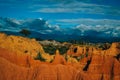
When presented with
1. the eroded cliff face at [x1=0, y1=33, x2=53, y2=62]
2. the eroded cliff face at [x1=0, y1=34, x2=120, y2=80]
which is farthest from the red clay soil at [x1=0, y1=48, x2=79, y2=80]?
Result: the eroded cliff face at [x1=0, y1=33, x2=53, y2=62]

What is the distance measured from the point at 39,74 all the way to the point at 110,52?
41.0 metres

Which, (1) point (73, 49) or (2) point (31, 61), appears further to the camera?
(1) point (73, 49)

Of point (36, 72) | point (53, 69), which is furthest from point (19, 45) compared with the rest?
point (36, 72)

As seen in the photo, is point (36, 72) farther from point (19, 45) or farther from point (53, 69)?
point (19, 45)

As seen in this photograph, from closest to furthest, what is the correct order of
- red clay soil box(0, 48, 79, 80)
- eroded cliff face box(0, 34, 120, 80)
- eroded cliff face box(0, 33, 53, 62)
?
red clay soil box(0, 48, 79, 80) < eroded cliff face box(0, 34, 120, 80) < eroded cliff face box(0, 33, 53, 62)

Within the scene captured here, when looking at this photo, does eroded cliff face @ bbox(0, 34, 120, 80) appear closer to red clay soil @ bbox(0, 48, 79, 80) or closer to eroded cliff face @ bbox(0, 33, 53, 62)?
red clay soil @ bbox(0, 48, 79, 80)

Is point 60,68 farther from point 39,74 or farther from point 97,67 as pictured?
point 97,67

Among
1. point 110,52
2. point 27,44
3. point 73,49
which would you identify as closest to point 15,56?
point 27,44

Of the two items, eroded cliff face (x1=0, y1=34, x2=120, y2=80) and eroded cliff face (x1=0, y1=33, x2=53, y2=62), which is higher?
eroded cliff face (x1=0, y1=33, x2=53, y2=62)

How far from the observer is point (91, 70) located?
2404 inches

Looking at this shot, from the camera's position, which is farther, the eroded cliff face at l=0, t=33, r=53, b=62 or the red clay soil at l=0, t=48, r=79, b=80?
the eroded cliff face at l=0, t=33, r=53, b=62

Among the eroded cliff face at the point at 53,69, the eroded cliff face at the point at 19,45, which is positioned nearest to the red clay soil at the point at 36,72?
the eroded cliff face at the point at 53,69

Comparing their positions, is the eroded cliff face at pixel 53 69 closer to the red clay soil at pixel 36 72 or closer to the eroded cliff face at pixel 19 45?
the red clay soil at pixel 36 72

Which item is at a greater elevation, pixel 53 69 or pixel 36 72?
pixel 53 69
